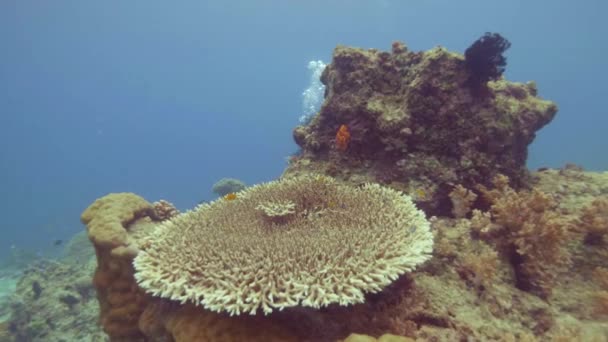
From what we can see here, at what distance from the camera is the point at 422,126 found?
18.9 feet

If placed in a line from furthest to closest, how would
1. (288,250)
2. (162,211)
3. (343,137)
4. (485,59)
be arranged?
(162,211) < (343,137) < (485,59) < (288,250)

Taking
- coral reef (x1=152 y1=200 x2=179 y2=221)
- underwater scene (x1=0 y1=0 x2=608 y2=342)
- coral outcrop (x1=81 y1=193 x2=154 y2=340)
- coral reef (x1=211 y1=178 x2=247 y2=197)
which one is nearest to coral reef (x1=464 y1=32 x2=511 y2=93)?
underwater scene (x1=0 y1=0 x2=608 y2=342)

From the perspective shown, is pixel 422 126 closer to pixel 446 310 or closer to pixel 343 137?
pixel 343 137

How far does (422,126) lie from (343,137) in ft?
4.31

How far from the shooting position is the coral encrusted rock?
5586mm

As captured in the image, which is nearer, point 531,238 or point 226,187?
point 531,238

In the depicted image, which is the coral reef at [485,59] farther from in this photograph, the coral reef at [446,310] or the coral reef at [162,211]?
the coral reef at [162,211]

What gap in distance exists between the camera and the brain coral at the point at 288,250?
3.03 meters

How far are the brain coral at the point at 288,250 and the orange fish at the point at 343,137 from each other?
1.32 meters

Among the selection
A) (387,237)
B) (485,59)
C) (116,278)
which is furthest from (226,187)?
(387,237)

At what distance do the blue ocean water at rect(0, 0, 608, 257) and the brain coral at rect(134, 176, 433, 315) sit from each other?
211 feet

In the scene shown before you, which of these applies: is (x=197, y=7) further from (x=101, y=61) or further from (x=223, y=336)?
(x=223, y=336)

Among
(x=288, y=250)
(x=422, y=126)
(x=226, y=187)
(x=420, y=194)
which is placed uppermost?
(x=226, y=187)

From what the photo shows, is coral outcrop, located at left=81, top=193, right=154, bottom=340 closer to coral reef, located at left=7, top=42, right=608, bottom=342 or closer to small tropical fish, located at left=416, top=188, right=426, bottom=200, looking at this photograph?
coral reef, located at left=7, top=42, right=608, bottom=342
